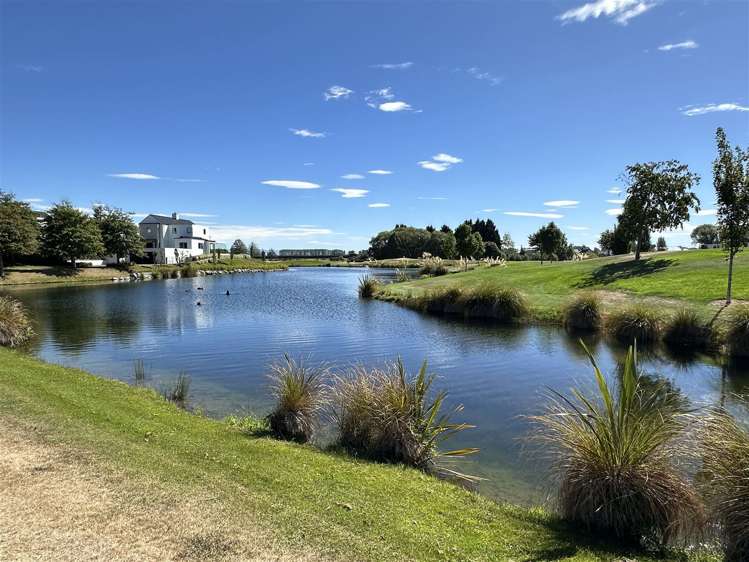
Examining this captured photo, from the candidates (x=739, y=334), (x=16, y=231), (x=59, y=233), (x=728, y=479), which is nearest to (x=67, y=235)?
(x=59, y=233)

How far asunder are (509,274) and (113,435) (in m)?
36.1

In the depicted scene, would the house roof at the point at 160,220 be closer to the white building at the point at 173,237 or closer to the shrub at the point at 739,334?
the white building at the point at 173,237

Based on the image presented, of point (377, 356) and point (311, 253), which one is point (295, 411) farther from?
point (311, 253)

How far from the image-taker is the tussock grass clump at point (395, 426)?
7637 millimetres

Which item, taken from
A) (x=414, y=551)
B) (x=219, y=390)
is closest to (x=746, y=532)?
(x=414, y=551)

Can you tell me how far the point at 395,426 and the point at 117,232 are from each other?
76.8m

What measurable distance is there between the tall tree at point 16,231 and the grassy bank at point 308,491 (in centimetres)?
5698

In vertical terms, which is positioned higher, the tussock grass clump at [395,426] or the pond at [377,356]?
the tussock grass clump at [395,426]

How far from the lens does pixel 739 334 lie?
16.2 metres

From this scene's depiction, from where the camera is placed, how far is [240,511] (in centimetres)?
494

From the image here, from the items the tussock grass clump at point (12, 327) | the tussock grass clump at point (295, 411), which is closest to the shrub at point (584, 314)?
the tussock grass clump at point (295, 411)

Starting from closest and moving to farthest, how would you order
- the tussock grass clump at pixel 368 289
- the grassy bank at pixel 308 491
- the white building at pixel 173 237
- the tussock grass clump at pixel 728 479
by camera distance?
the tussock grass clump at pixel 728 479 → the grassy bank at pixel 308 491 → the tussock grass clump at pixel 368 289 → the white building at pixel 173 237

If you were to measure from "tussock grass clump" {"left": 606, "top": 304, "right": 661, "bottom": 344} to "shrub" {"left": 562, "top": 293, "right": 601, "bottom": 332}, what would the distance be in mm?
1314

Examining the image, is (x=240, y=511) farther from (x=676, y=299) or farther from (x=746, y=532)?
(x=676, y=299)
